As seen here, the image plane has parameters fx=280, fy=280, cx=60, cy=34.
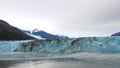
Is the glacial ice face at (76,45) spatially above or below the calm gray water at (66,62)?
above

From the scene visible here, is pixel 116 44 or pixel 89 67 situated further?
pixel 116 44

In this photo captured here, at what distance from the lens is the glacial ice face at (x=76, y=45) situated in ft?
96.4

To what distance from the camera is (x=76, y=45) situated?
31594 millimetres

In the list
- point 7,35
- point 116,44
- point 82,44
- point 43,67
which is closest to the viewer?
point 43,67

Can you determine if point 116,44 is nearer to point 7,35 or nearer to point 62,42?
point 62,42

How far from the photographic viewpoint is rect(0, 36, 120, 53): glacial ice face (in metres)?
29.4

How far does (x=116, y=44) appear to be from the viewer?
95.0 feet

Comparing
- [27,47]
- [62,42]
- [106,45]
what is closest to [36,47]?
[27,47]

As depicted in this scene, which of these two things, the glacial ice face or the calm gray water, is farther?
the glacial ice face

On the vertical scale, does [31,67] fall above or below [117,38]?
below

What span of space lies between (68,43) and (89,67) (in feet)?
66.0

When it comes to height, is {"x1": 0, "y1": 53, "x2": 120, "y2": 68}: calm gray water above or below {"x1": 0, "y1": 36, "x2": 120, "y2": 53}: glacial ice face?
below

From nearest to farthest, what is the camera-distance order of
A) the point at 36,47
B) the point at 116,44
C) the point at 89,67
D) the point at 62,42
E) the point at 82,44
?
the point at 89,67 < the point at 116,44 < the point at 82,44 < the point at 62,42 < the point at 36,47

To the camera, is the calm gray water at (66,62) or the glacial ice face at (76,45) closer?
the calm gray water at (66,62)
